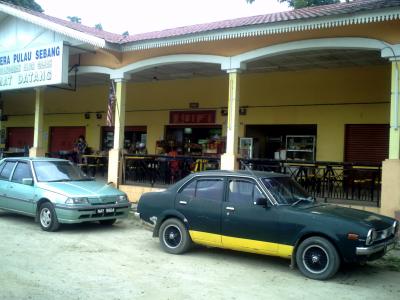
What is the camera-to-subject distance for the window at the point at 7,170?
11078mm

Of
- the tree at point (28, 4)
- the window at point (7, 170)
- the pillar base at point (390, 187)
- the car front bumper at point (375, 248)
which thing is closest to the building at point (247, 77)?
the pillar base at point (390, 187)

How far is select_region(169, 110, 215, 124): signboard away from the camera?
17562 millimetres

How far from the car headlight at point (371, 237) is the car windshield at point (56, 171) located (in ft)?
22.6

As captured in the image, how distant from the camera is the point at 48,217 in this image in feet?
32.2

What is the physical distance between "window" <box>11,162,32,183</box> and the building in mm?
3994

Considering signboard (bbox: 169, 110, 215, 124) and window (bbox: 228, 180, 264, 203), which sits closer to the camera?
window (bbox: 228, 180, 264, 203)

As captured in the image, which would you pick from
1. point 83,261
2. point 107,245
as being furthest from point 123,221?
point 83,261

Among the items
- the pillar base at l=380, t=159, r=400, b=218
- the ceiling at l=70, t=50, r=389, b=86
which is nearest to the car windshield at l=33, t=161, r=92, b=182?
the ceiling at l=70, t=50, r=389, b=86

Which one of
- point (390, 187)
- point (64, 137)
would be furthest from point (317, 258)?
point (64, 137)

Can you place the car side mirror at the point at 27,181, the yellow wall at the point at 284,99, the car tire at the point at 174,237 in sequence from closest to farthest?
the car tire at the point at 174,237, the car side mirror at the point at 27,181, the yellow wall at the point at 284,99

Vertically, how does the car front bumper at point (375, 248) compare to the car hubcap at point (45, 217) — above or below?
above

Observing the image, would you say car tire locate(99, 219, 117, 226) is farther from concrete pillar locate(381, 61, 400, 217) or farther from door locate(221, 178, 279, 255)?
concrete pillar locate(381, 61, 400, 217)

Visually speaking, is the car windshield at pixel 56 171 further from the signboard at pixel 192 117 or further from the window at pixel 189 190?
the signboard at pixel 192 117

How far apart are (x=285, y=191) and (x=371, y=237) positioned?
5.31 ft
